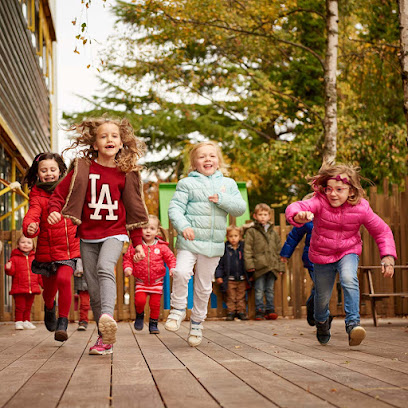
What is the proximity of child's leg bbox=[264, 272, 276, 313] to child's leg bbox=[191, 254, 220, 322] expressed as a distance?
4690 mm

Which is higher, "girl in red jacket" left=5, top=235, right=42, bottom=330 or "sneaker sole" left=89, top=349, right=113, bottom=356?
"girl in red jacket" left=5, top=235, right=42, bottom=330

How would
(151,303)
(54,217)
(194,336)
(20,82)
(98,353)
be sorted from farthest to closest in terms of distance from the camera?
1. (20,82)
2. (151,303)
3. (194,336)
4. (98,353)
5. (54,217)

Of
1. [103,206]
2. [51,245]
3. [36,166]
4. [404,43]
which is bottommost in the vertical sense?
[51,245]

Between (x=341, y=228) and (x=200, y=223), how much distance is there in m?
1.34

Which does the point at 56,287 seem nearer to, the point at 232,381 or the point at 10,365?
the point at 10,365

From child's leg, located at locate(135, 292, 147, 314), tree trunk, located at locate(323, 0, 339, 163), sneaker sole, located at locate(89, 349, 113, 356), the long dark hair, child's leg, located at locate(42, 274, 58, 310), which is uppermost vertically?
tree trunk, located at locate(323, 0, 339, 163)

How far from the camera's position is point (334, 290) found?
11539mm

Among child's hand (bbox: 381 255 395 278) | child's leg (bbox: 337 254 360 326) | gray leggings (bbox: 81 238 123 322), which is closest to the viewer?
gray leggings (bbox: 81 238 123 322)

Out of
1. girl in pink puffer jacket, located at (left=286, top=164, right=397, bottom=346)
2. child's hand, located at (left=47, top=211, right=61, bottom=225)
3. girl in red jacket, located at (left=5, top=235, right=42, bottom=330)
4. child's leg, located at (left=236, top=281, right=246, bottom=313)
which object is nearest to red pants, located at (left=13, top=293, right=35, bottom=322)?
girl in red jacket, located at (left=5, top=235, right=42, bottom=330)

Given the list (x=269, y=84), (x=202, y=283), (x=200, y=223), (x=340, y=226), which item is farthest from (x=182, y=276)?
(x=269, y=84)

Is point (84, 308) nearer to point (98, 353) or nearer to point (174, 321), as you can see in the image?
point (174, 321)

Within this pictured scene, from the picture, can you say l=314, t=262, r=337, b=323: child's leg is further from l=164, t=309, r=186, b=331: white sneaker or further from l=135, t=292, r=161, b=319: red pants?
l=135, t=292, r=161, b=319: red pants

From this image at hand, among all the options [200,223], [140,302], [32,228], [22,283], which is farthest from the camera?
[22,283]

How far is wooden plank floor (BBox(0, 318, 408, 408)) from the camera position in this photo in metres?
3.77
